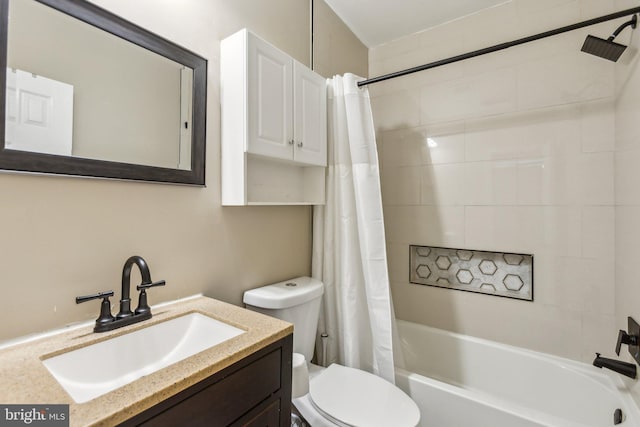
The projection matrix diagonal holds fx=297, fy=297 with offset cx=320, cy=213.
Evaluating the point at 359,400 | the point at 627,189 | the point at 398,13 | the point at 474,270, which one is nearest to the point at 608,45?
the point at 627,189

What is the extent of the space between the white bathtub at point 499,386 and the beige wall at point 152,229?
40.1 inches

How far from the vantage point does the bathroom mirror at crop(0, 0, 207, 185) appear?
80 centimetres

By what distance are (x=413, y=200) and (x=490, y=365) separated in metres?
1.17

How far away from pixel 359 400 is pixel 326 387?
0.52ft

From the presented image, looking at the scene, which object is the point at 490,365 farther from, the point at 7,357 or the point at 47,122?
the point at 47,122

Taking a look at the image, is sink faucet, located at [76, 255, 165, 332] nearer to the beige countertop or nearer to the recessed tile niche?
the beige countertop

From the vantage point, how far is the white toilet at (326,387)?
1190 millimetres

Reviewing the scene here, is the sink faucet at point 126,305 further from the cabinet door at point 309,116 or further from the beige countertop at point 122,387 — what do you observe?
the cabinet door at point 309,116

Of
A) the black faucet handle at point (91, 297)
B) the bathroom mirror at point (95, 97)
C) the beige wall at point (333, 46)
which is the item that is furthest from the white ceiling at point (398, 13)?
the black faucet handle at point (91, 297)

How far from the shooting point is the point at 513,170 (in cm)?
185

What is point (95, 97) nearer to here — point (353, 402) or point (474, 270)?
point (353, 402)

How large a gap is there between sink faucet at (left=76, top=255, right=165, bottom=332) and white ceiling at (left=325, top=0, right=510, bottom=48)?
6.56 ft

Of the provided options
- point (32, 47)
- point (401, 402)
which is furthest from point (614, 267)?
Result: point (32, 47)

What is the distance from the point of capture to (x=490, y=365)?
1849mm
